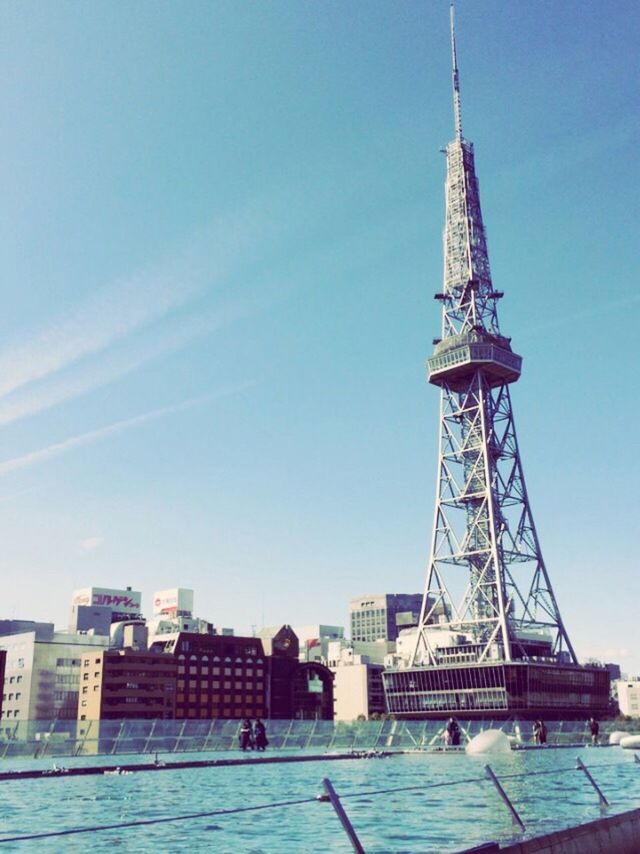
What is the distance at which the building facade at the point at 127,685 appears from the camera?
623ft

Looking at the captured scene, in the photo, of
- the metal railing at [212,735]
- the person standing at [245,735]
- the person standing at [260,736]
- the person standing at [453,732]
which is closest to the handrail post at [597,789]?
the metal railing at [212,735]

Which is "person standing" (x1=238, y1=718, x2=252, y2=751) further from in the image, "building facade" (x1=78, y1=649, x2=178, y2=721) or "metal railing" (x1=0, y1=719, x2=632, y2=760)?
"building facade" (x1=78, y1=649, x2=178, y2=721)

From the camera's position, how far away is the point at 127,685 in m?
192

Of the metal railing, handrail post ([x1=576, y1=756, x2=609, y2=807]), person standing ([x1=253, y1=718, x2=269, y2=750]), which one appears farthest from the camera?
person standing ([x1=253, y1=718, x2=269, y2=750])

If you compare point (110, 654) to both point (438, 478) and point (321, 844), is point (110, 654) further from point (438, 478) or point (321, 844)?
point (321, 844)

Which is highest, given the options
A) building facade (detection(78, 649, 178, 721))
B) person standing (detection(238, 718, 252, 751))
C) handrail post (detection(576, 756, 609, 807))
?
building facade (detection(78, 649, 178, 721))

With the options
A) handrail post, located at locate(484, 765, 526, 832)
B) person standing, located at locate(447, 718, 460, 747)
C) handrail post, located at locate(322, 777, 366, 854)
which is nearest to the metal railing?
person standing, located at locate(447, 718, 460, 747)

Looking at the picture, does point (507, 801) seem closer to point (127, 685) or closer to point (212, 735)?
point (212, 735)

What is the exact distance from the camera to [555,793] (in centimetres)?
2189

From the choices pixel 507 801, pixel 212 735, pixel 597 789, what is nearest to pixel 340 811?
pixel 507 801

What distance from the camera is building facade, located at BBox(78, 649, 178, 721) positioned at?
190 metres

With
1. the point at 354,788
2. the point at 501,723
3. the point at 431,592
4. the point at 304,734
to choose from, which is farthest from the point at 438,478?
the point at 354,788

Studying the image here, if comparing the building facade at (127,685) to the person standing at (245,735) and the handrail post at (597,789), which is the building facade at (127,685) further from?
the handrail post at (597,789)

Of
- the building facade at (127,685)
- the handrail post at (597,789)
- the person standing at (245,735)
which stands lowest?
the handrail post at (597,789)
